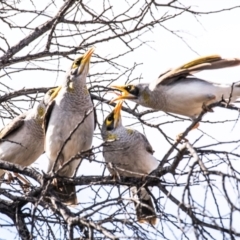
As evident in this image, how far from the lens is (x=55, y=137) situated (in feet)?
20.6

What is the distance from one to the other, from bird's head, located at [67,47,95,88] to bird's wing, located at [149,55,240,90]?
0.52 meters

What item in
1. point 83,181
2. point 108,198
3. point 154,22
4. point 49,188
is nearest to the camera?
point 108,198

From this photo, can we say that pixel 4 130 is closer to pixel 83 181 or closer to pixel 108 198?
pixel 83 181

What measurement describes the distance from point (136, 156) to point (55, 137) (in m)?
0.64

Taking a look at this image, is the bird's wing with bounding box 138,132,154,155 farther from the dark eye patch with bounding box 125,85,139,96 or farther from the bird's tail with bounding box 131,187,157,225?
the bird's tail with bounding box 131,187,157,225

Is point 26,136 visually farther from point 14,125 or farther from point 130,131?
point 130,131

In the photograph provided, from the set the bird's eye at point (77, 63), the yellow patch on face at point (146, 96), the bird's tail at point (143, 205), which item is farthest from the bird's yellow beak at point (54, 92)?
the bird's tail at point (143, 205)

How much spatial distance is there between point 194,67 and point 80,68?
95 cm

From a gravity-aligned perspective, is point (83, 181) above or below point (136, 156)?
below

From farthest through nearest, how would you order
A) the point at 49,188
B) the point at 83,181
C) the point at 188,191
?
the point at 83,181 < the point at 49,188 < the point at 188,191

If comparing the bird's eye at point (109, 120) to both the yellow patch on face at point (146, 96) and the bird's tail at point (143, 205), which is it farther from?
the bird's tail at point (143, 205)

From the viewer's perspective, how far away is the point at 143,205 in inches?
168

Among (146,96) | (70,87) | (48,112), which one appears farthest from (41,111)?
(146,96)

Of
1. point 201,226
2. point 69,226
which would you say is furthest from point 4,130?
point 201,226
